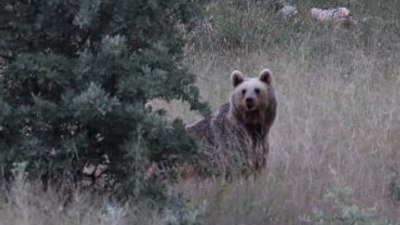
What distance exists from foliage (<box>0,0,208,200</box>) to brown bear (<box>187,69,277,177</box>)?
159 cm

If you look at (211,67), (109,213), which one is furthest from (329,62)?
(109,213)

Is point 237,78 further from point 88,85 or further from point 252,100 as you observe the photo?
point 88,85

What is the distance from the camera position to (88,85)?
7367mm

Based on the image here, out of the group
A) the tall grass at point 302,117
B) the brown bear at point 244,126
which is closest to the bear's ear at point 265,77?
the brown bear at point 244,126

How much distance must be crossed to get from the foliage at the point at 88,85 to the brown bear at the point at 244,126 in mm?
1591

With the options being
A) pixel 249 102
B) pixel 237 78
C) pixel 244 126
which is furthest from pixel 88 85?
pixel 237 78

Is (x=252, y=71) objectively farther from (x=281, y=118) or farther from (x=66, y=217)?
(x=66, y=217)

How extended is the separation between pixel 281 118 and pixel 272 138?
0.81 meters

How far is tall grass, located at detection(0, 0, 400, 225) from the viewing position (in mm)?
7504

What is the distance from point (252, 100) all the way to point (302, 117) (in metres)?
2.00

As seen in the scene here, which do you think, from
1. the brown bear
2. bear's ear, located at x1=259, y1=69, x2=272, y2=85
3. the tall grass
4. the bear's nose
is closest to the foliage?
the tall grass

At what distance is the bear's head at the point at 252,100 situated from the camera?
376 inches

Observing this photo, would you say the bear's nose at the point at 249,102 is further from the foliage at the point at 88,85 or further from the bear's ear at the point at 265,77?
the foliage at the point at 88,85

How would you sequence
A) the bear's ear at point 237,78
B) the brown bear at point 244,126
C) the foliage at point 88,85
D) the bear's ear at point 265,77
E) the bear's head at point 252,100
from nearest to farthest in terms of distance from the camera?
the foliage at point 88,85 → the brown bear at point 244,126 → the bear's head at point 252,100 → the bear's ear at point 265,77 → the bear's ear at point 237,78
